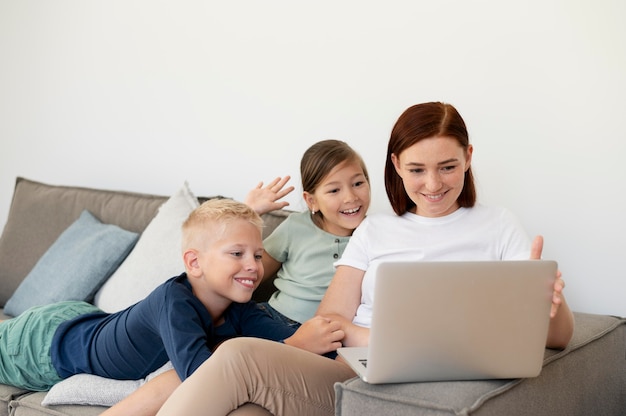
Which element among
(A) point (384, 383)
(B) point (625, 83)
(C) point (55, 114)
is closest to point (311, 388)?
(A) point (384, 383)

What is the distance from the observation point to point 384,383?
4.99ft

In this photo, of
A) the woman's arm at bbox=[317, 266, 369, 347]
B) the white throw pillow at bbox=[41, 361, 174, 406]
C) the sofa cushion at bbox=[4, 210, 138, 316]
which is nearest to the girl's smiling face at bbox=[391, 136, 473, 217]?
the woman's arm at bbox=[317, 266, 369, 347]

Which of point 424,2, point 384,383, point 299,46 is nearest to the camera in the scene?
point 384,383

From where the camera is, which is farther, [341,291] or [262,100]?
[262,100]

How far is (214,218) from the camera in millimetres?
2043

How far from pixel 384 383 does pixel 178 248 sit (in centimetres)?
122

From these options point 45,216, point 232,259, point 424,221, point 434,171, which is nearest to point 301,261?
point 232,259

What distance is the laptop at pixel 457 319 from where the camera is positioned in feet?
4.77

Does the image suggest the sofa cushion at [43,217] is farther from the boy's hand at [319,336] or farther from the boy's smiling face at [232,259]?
the boy's hand at [319,336]

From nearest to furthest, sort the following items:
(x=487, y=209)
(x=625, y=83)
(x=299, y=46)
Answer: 1. (x=487, y=209)
2. (x=625, y=83)
3. (x=299, y=46)

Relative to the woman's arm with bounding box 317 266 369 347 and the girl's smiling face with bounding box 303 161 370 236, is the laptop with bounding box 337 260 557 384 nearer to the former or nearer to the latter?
the woman's arm with bounding box 317 266 369 347

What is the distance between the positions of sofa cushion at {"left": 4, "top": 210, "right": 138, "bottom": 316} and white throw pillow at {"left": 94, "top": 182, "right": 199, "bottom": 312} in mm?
57

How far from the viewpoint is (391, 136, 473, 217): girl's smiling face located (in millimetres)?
1891

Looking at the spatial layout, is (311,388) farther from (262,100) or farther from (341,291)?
(262,100)
